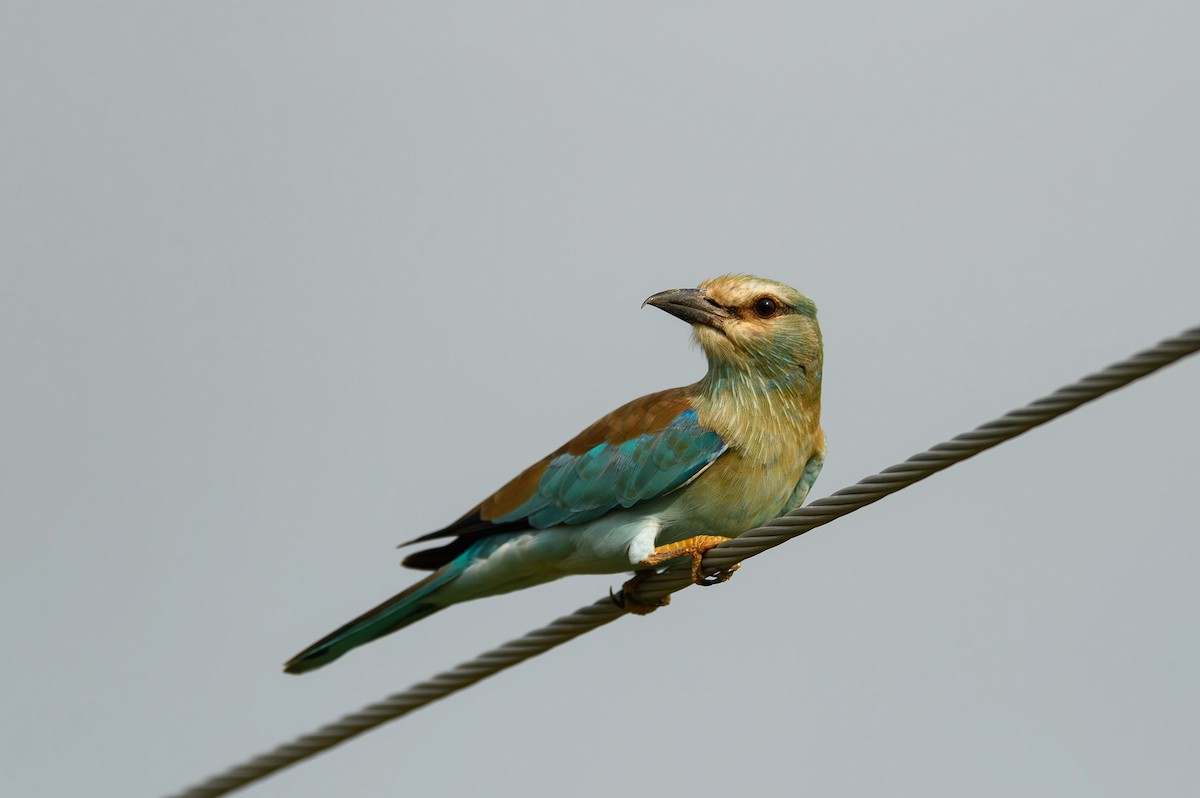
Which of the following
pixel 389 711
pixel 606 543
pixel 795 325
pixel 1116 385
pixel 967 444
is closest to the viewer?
pixel 1116 385

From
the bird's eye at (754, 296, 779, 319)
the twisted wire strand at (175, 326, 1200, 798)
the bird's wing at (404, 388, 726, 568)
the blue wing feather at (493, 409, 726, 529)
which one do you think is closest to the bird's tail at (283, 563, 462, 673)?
the bird's wing at (404, 388, 726, 568)

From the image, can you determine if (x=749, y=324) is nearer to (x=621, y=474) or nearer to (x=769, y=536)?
(x=621, y=474)

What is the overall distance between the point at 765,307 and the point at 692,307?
0.32 meters

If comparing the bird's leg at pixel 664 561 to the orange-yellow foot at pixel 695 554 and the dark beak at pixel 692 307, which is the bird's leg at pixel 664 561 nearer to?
the orange-yellow foot at pixel 695 554

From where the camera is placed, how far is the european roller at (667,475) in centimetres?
637

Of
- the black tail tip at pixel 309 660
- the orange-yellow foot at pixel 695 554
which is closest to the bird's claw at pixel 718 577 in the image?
the orange-yellow foot at pixel 695 554

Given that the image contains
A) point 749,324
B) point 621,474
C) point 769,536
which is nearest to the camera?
point 769,536

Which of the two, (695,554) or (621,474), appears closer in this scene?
(695,554)

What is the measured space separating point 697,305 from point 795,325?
0.45 metres

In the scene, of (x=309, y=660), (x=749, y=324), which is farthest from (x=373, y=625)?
(x=749, y=324)

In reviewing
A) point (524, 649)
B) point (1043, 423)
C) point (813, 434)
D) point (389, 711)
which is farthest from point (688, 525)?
point (1043, 423)

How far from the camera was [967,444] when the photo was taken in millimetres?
4359

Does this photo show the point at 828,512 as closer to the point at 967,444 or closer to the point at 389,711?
the point at 967,444

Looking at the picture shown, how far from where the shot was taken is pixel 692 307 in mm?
6723
